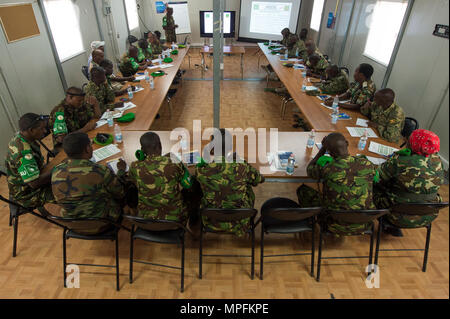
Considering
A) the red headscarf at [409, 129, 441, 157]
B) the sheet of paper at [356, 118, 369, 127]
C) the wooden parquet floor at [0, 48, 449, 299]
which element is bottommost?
the wooden parquet floor at [0, 48, 449, 299]

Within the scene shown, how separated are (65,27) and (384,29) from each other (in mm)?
6649

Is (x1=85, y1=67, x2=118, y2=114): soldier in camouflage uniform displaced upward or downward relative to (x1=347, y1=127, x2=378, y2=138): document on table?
upward

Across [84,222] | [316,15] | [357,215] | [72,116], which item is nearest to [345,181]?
[357,215]

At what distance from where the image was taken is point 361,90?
3848 millimetres

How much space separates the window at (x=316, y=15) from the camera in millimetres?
8477

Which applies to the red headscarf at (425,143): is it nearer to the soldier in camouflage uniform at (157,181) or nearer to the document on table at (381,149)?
the document on table at (381,149)

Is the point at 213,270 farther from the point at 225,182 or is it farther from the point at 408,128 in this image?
→ the point at 408,128

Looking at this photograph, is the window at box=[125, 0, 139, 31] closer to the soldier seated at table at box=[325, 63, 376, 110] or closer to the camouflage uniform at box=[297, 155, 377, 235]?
the soldier seated at table at box=[325, 63, 376, 110]

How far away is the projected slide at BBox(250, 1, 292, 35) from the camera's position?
29.7 ft

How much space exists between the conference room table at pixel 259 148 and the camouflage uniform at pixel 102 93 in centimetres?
61

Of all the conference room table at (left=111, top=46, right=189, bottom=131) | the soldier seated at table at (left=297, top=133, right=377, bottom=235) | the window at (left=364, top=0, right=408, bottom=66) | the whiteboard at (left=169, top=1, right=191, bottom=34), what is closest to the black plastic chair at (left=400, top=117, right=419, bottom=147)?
the soldier seated at table at (left=297, top=133, right=377, bottom=235)

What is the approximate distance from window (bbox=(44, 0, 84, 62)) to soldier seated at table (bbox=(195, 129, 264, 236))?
16.2 ft

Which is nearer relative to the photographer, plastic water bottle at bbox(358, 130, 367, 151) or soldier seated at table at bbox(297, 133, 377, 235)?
soldier seated at table at bbox(297, 133, 377, 235)
